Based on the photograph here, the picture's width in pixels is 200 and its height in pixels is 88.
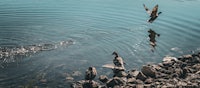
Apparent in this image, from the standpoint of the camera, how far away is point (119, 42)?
115ft

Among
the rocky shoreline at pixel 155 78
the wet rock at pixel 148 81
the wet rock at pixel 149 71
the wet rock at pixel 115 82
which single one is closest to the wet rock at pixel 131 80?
the rocky shoreline at pixel 155 78

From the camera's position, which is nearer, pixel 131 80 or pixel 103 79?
pixel 131 80

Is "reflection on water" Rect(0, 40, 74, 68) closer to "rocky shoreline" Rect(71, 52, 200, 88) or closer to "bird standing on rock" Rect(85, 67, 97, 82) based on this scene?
"bird standing on rock" Rect(85, 67, 97, 82)

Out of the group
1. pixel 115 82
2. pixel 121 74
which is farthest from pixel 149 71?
pixel 115 82

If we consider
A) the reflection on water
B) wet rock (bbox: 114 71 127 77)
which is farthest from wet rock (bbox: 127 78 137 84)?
the reflection on water

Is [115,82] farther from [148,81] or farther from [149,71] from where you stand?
[149,71]

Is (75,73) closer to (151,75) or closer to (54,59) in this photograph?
(54,59)

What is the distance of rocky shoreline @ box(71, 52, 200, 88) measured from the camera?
22.7 meters

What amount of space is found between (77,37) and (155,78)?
1362 centimetres

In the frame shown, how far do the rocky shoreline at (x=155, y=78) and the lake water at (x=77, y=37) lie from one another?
2.08 metres

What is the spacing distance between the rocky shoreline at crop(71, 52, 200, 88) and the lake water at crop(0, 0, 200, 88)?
6.82ft

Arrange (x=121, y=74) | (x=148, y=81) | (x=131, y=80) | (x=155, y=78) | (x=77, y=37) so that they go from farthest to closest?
1. (x=77, y=37)
2. (x=121, y=74)
3. (x=155, y=78)
4. (x=131, y=80)
5. (x=148, y=81)

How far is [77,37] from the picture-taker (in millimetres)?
35750

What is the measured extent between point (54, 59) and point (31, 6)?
2362 centimetres
